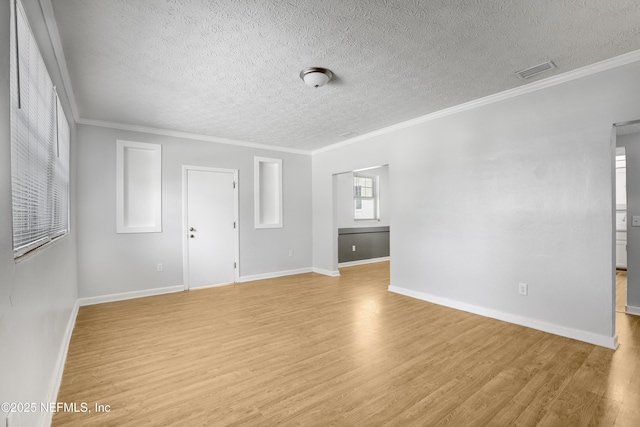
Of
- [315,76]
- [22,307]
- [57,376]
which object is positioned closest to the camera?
[22,307]

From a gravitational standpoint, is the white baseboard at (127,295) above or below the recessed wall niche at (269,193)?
below

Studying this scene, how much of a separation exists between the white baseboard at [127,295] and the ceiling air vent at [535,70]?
5.26 metres

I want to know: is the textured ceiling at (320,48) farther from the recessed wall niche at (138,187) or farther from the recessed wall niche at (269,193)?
the recessed wall niche at (269,193)

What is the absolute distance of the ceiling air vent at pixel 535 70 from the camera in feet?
8.91

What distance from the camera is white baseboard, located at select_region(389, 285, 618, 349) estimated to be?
2.74 meters

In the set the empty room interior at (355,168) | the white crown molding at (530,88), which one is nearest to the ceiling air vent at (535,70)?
the empty room interior at (355,168)

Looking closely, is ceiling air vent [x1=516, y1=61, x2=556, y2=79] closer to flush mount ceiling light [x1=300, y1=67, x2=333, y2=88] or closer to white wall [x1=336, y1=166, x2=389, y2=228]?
flush mount ceiling light [x1=300, y1=67, x2=333, y2=88]

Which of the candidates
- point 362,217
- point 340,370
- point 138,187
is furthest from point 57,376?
point 362,217

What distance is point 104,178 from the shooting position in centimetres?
430

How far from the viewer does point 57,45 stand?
90.8 inches

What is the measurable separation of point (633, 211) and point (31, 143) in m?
5.68

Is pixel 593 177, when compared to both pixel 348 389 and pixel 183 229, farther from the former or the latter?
pixel 183 229

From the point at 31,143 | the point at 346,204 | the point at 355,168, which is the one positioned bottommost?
the point at 346,204

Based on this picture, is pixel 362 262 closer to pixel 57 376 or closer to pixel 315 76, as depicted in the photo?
pixel 315 76
